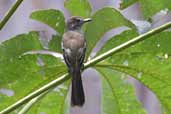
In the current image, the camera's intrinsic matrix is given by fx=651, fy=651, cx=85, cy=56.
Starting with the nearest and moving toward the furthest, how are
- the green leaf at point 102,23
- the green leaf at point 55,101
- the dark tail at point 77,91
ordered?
the green leaf at point 102,23
the dark tail at point 77,91
the green leaf at point 55,101

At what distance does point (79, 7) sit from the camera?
262cm

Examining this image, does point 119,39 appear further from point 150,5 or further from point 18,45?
point 18,45

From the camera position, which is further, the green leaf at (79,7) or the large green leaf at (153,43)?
the green leaf at (79,7)

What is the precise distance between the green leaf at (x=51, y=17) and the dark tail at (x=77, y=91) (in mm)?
190

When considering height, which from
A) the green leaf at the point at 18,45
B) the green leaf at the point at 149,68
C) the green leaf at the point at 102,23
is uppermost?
the green leaf at the point at 102,23

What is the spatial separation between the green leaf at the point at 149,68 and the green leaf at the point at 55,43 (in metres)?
0.22

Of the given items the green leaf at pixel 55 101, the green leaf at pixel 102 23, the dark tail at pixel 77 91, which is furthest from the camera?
the green leaf at pixel 55 101

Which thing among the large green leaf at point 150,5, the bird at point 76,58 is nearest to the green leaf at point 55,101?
the bird at point 76,58

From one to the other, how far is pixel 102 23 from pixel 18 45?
33 centimetres

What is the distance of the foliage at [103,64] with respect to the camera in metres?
2.45

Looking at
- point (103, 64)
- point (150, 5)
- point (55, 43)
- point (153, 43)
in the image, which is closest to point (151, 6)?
point (150, 5)

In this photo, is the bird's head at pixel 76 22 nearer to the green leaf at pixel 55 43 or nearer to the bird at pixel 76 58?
the bird at pixel 76 58

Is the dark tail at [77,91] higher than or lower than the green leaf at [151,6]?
lower

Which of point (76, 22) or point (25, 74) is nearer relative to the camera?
point (25, 74)
